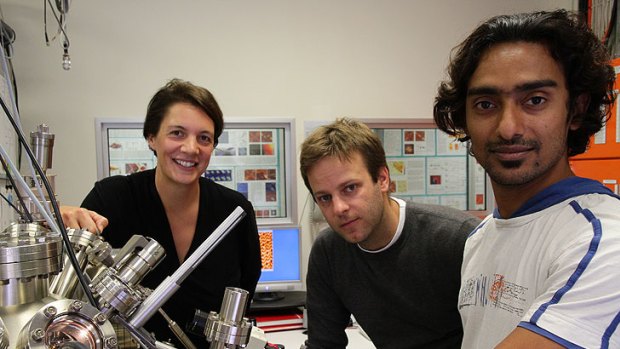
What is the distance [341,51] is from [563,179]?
1.76 meters

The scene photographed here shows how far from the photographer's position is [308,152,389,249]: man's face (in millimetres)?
1216

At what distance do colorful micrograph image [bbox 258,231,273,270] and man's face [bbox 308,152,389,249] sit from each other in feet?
3.13

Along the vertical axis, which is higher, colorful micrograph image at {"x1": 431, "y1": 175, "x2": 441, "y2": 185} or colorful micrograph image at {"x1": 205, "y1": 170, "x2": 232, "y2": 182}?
colorful micrograph image at {"x1": 205, "y1": 170, "x2": 232, "y2": 182}

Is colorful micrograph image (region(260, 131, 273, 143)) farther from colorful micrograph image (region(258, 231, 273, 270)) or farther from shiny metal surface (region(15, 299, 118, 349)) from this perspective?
shiny metal surface (region(15, 299, 118, 349))

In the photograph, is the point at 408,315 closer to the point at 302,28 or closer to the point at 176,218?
the point at 176,218

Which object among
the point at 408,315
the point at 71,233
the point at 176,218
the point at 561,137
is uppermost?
the point at 561,137

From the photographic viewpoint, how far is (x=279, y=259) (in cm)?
218

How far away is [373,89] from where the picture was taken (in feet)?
7.89

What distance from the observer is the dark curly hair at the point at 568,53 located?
786mm

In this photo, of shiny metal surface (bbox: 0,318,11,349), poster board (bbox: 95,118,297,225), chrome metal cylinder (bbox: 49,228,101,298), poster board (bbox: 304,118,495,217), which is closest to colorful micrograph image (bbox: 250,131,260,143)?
poster board (bbox: 95,118,297,225)

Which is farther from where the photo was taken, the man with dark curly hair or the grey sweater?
the grey sweater

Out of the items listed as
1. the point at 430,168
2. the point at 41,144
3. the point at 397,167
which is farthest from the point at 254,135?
the point at 41,144

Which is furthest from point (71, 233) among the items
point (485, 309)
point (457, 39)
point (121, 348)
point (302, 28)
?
point (457, 39)

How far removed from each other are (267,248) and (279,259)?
3.4 inches
